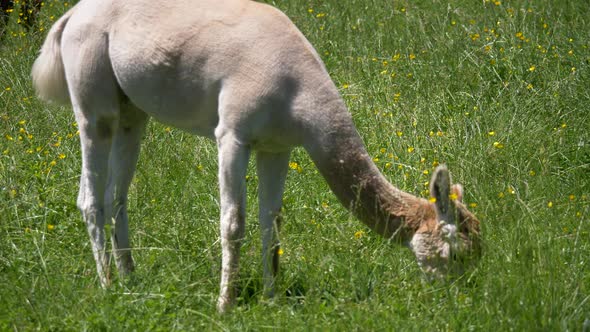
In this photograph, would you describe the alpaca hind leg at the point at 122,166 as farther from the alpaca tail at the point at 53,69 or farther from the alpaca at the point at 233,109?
the alpaca tail at the point at 53,69

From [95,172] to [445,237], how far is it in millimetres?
2011

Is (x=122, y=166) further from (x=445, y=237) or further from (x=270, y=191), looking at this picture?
(x=445, y=237)

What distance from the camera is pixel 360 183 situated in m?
4.98

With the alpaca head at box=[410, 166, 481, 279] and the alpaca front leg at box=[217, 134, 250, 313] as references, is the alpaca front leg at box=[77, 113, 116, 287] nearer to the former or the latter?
the alpaca front leg at box=[217, 134, 250, 313]

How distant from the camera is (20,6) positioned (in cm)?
985

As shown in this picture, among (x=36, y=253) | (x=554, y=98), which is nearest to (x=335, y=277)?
(x=36, y=253)

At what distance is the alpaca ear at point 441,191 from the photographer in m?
4.62

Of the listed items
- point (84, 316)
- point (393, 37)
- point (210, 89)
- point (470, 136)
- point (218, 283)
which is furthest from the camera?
point (393, 37)

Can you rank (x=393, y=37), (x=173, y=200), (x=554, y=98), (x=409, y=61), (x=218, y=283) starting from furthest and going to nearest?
(x=393, y=37)
(x=409, y=61)
(x=554, y=98)
(x=173, y=200)
(x=218, y=283)

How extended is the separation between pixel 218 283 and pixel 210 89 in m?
1.06

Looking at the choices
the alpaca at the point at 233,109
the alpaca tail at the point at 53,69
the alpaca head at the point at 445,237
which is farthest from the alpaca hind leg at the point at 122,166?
the alpaca head at the point at 445,237

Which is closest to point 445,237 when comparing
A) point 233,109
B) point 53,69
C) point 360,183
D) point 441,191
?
point 441,191

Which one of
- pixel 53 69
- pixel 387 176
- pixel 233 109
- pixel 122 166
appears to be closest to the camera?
pixel 233 109

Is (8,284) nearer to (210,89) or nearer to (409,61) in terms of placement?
(210,89)
